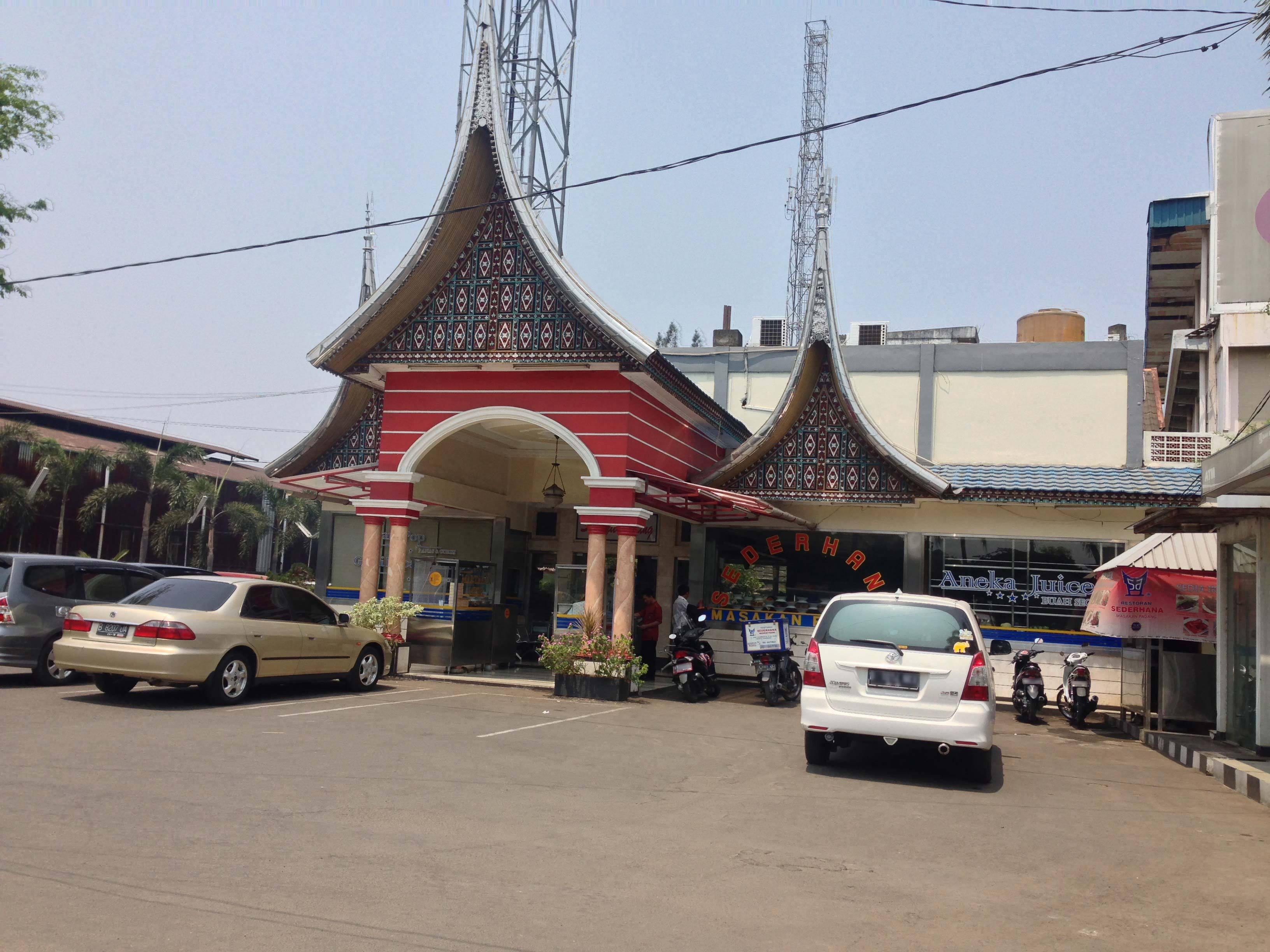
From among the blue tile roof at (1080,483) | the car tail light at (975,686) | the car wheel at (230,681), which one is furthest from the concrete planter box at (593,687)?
the blue tile roof at (1080,483)

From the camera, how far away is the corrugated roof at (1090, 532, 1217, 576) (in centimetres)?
1416

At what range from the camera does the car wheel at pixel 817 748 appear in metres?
10.2

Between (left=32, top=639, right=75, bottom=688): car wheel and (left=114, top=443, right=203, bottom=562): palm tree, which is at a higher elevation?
(left=114, top=443, right=203, bottom=562): palm tree

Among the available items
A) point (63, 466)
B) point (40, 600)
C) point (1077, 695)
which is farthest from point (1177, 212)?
point (63, 466)

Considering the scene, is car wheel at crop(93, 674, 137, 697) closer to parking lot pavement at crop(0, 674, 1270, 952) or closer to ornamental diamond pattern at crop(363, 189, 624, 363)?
parking lot pavement at crop(0, 674, 1270, 952)

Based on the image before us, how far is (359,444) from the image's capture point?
2225 cm

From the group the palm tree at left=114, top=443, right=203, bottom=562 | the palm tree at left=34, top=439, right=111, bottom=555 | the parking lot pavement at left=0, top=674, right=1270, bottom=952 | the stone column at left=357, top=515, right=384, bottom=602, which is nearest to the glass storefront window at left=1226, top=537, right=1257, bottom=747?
the parking lot pavement at left=0, top=674, right=1270, bottom=952

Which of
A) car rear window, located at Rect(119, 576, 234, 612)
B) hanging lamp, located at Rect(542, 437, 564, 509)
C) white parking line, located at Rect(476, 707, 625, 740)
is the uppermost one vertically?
hanging lamp, located at Rect(542, 437, 564, 509)

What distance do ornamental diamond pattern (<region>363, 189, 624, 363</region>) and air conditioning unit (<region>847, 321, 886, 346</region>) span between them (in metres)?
15.3

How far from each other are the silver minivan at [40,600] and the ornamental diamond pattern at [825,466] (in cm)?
1030

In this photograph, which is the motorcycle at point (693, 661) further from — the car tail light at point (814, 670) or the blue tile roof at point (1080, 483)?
the car tail light at point (814, 670)

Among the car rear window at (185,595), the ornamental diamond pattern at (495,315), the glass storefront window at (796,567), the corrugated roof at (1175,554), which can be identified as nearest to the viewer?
the car rear window at (185,595)

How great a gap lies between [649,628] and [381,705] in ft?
21.6

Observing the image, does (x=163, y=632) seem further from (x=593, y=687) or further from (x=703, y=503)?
(x=703, y=503)
